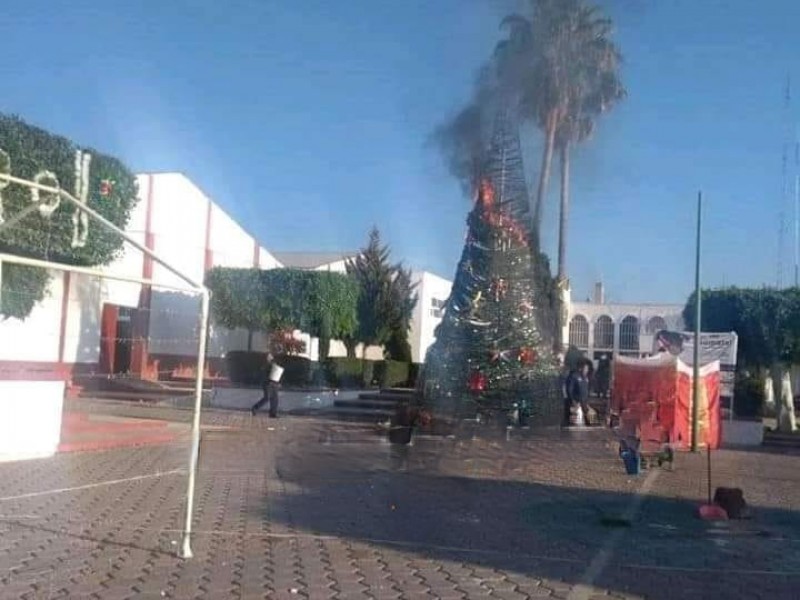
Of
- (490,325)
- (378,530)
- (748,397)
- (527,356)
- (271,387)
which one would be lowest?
(378,530)

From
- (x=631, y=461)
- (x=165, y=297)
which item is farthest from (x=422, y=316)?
(x=631, y=461)

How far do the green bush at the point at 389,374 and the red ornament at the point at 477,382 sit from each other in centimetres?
1315

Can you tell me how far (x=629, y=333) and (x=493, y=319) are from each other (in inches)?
1142

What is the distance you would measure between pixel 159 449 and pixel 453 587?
35.1ft

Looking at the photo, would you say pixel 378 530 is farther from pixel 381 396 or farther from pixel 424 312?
pixel 424 312

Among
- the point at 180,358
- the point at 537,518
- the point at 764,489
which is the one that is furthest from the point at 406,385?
the point at 537,518

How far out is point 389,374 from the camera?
113 feet

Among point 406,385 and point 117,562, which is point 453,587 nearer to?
point 117,562

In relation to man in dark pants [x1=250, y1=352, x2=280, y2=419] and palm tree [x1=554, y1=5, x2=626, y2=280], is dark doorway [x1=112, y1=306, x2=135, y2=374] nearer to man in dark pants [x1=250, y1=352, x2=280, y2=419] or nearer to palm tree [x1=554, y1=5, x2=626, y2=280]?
man in dark pants [x1=250, y1=352, x2=280, y2=419]

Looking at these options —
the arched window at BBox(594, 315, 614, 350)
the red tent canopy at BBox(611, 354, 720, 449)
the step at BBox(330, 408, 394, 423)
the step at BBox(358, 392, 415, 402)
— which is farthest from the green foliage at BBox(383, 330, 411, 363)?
the red tent canopy at BBox(611, 354, 720, 449)

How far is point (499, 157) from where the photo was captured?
787 inches

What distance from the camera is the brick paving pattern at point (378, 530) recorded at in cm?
762

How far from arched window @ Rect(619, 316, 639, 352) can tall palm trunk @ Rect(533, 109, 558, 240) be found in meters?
27.8

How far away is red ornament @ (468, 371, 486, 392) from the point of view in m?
20.7
